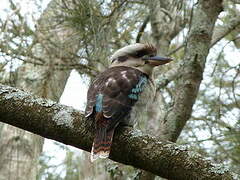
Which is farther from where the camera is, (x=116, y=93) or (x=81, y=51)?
(x=81, y=51)

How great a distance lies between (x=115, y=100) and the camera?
2568mm

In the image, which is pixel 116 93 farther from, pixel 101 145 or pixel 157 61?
pixel 157 61

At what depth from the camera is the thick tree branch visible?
193cm

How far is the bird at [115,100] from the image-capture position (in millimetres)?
2258

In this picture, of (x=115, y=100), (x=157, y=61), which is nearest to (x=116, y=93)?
(x=115, y=100)

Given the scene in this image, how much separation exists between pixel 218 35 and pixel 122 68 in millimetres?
1507

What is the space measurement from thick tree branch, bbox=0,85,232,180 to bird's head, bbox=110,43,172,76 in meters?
1.16

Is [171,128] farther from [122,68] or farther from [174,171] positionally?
[174,171]

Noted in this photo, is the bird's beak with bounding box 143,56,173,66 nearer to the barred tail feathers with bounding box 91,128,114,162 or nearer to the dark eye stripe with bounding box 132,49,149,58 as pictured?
the dark eye stripe with bounding box 132,49,149,58

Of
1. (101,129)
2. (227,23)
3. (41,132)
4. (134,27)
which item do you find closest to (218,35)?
(227,23)

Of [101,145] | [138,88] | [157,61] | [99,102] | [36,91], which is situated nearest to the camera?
[101,145]

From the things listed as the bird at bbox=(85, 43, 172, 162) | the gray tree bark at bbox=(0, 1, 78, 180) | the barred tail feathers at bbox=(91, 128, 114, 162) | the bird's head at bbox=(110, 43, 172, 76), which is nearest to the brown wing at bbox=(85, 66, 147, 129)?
the bird at bbox=(85, 43, 172, 162)

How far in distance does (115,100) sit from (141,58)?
3.02ft

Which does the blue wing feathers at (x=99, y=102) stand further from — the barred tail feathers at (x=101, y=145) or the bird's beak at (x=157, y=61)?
the bird's beak at (x=157, y=61)
